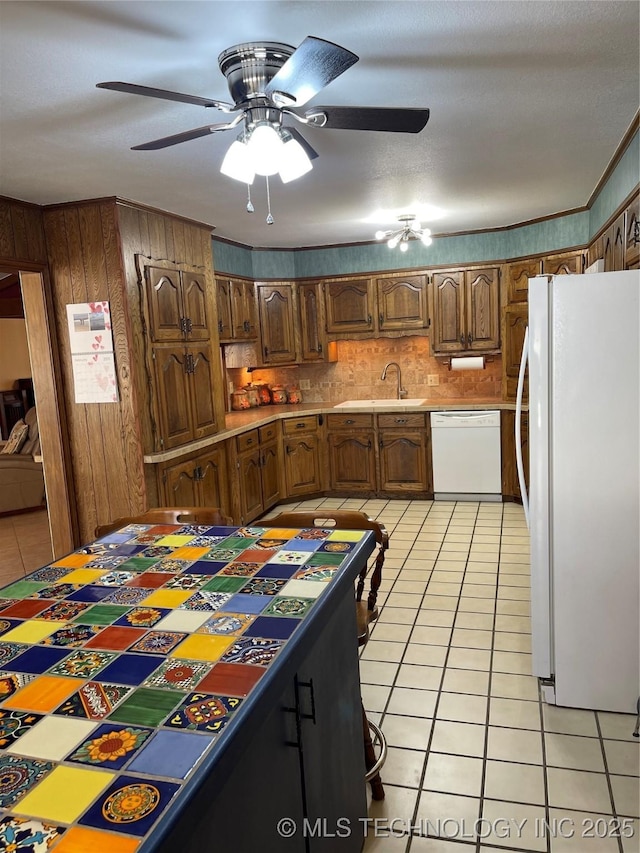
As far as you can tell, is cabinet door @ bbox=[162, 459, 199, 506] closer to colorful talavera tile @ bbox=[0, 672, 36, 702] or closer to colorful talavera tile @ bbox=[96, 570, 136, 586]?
colorful talavera tile @ bbox=[96, 570, 136, 586]

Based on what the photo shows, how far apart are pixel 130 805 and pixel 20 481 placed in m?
6.16

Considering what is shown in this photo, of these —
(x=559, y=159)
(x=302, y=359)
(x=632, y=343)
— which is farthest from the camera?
(x=302, y=359)

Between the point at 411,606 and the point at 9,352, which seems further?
the point at 9,352

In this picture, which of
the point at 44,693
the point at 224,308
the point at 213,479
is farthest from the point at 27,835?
the point at 224,308

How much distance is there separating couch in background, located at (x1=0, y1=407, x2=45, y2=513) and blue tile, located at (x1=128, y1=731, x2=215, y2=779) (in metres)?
5.84

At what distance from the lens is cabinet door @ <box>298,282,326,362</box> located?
6.21 m

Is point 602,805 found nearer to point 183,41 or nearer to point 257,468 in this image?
point 183,41

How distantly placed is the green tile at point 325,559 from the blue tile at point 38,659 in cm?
69

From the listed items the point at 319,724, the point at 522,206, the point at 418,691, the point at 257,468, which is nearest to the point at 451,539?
the point at 257,468

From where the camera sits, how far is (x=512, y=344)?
555 cm

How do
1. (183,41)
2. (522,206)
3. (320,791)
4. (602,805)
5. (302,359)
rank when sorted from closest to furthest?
(320,791)
(183,41)
(602,805)
(522,206)
(302,359)

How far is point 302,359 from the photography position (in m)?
6.32

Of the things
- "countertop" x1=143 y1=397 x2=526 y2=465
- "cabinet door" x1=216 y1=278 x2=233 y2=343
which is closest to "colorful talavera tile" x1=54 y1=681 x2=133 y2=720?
"countertop" x1=143 y1=397 x2=526 y2=465

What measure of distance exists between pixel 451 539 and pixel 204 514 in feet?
8.94
